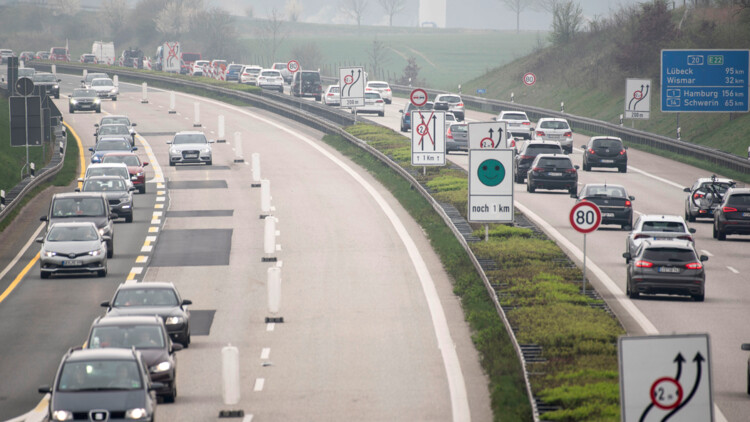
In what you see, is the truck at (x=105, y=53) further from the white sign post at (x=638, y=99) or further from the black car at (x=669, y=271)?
the black car at (x=669, y=271)

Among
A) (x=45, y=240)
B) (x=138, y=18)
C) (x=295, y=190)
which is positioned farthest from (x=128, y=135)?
(x=138, y=18)

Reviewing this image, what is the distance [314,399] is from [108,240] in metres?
14.6

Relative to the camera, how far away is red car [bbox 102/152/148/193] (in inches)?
1677

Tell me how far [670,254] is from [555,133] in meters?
31.8

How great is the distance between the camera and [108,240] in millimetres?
31266

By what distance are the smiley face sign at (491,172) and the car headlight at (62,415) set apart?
592 inches

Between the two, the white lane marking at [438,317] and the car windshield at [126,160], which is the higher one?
the car windshield at [126,160]

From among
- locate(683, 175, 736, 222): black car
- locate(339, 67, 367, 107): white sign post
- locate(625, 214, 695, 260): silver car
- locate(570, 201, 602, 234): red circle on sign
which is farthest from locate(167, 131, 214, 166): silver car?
locate(570, 201, 602, 234): red circle on sign

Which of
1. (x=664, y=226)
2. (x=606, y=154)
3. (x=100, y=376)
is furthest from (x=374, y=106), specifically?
(x=100, y=376)

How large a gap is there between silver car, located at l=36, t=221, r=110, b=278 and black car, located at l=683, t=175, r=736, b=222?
18.8m

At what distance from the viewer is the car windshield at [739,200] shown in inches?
1328

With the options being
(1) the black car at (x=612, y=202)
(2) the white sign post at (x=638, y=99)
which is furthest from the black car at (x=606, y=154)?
(1) the black car at (x=612, y=202)

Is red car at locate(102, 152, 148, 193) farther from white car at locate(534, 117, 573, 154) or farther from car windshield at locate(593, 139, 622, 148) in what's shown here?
white car at locate(534, 117, 573, 154)

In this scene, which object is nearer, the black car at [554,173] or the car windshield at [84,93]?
the black car at [554,173]
